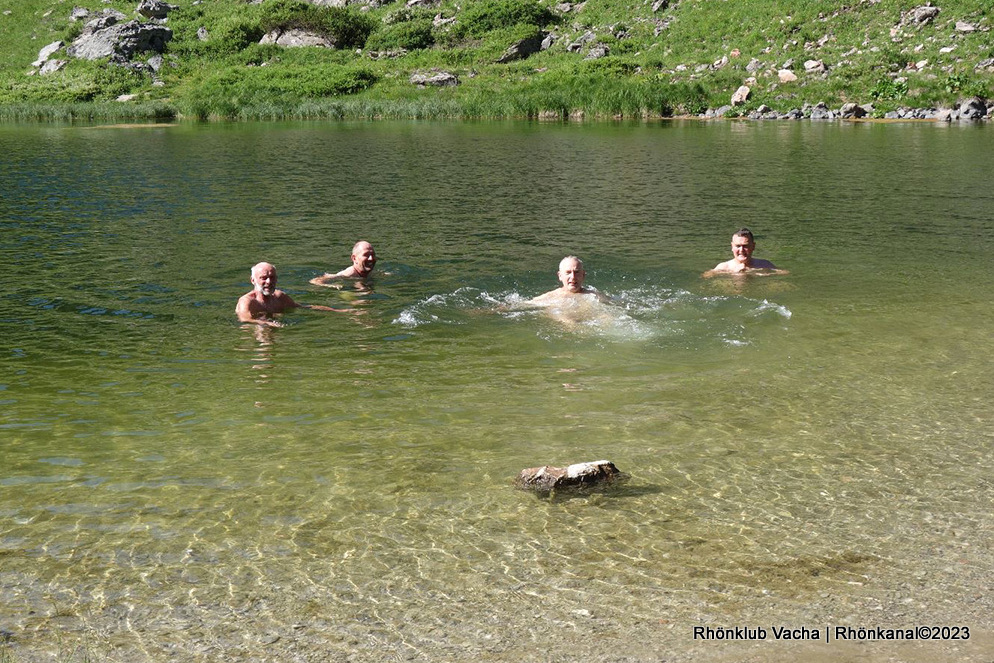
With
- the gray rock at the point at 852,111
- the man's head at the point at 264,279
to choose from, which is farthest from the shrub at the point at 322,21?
the man's head at the point at 264,279

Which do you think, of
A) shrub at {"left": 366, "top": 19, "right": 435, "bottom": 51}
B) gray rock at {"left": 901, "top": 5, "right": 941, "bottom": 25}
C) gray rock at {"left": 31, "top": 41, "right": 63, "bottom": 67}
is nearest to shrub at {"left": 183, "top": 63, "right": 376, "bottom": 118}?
shrub at {"left": 366, "top": 19, "right": 435, "bottom": 51}

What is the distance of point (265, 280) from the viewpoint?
13188 millimetres

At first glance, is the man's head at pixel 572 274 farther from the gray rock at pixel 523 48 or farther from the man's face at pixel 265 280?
the gray rock at pixel 523 48

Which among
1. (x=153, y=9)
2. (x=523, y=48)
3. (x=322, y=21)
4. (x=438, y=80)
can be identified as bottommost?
(x=438, y=80)

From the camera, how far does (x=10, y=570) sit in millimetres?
6426

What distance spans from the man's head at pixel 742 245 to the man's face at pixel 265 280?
7.22 metres

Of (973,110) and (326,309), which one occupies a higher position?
(973,110)

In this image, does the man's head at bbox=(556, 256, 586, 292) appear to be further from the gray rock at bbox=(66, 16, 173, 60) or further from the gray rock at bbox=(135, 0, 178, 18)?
the gray rock at bbox=(135, 0, 178, 18)

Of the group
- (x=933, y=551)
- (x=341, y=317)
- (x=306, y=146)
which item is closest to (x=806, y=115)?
(x=306, y=146)

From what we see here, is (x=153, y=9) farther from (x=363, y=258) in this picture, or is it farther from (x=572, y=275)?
(x=572, y=275)

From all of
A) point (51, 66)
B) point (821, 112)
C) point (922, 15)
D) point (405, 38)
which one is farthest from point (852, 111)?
point (51, 66)

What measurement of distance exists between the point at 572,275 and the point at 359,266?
397 centimetres

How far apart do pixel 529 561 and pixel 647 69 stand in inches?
2634

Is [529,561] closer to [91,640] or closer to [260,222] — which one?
[91,640]
